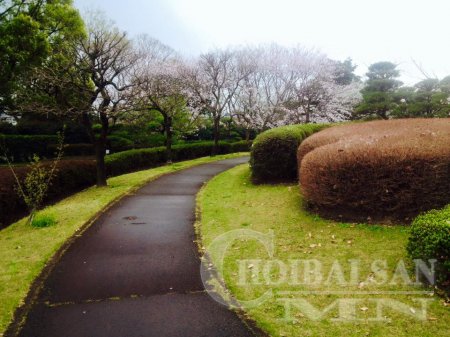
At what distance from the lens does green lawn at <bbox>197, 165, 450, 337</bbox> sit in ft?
15.2

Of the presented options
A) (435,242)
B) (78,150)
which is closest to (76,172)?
(435,242)

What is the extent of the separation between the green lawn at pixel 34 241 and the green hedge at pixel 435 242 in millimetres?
5823

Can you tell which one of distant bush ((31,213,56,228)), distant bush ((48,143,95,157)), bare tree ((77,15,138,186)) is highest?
bare tree ((77,15,138,186))

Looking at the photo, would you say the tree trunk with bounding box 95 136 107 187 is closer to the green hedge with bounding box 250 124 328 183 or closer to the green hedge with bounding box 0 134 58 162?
the green hedge with bounding box 250 124 328 183

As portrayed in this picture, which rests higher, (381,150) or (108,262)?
(381,150)

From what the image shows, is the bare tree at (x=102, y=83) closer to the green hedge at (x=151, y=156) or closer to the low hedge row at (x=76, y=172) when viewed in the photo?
the low hedge row at (x=76, y=172)

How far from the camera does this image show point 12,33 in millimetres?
16328

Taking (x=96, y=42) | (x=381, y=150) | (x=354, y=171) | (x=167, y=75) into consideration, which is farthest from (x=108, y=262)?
(x=167, y=75)

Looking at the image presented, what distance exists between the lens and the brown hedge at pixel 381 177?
24.3 ft

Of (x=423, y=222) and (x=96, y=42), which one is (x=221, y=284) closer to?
(x=423, y=222)

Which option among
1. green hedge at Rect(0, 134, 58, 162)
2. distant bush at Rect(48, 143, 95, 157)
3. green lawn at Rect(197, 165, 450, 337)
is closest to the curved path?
green lawn at Rect(197, 165, 450, 337)

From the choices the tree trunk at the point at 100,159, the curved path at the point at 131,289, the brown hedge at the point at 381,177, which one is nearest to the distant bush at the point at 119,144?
the tree trunk at the point at 100,159

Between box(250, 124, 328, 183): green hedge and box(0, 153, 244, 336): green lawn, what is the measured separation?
196 inches

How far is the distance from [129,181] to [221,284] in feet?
36.4
